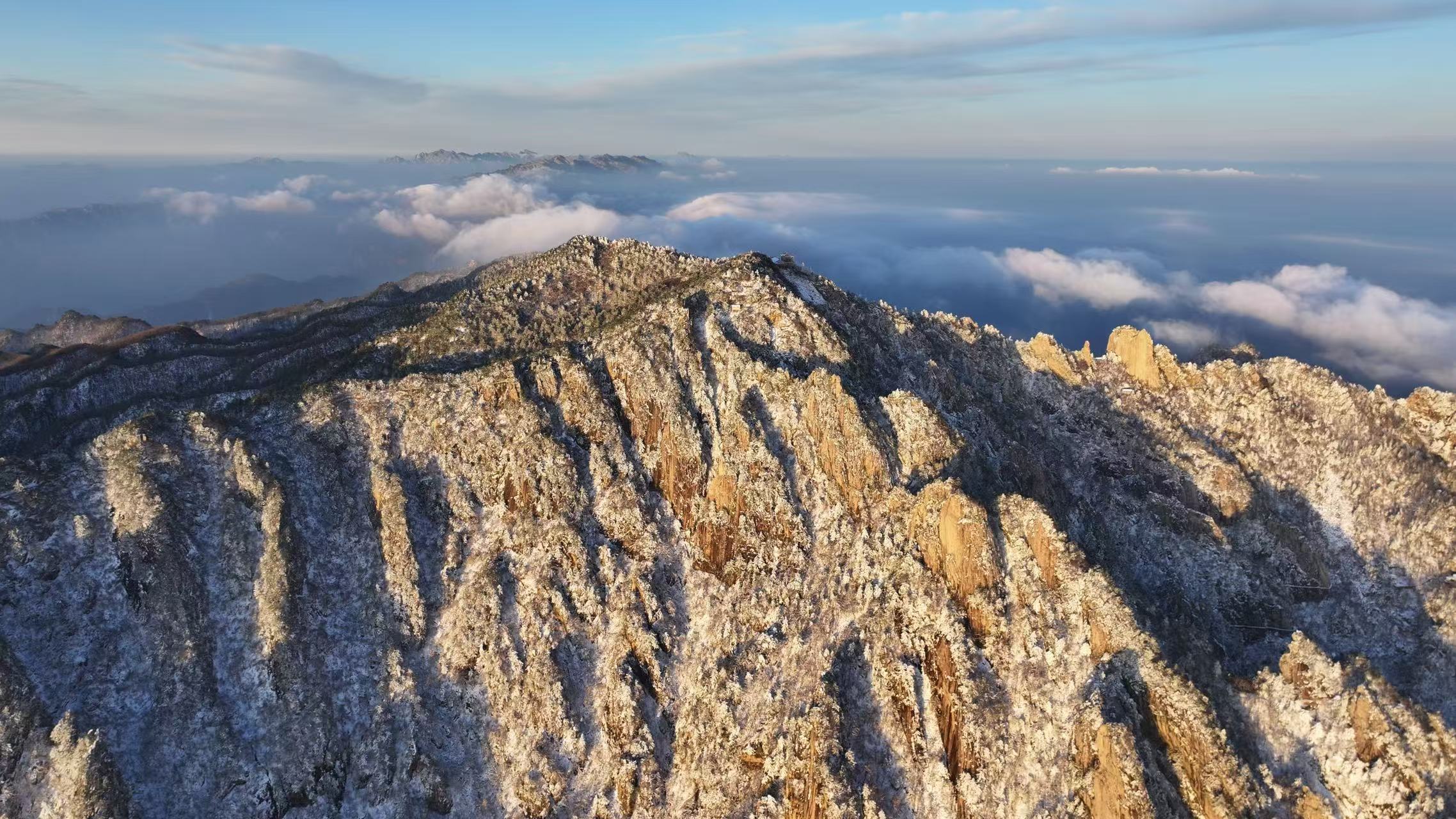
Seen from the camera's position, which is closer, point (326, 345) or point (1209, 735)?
point (1209, 735)

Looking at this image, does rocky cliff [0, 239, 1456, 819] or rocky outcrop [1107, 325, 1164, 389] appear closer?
rocky cliff [0, 239, 1456, 819]

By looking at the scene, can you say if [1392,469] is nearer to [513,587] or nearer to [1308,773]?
[1308,773]

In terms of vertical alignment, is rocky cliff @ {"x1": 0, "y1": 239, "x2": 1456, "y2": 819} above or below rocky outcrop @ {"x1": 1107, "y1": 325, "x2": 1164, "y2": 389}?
below

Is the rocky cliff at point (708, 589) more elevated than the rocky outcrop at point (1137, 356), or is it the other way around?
the rocky outcrop at point (1137, 356)

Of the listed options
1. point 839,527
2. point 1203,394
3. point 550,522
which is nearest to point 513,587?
point 550,522

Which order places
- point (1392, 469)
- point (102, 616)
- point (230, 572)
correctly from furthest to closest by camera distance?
point (1392, 469) → point (230, 572) → point (102, 616)

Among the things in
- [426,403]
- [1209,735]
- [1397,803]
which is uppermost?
[426,403]

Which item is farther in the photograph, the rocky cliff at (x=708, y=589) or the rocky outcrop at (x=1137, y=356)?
the rocky outcrop at (x=1137, y=356)

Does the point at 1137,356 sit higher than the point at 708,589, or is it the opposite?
the point at 1137,356
